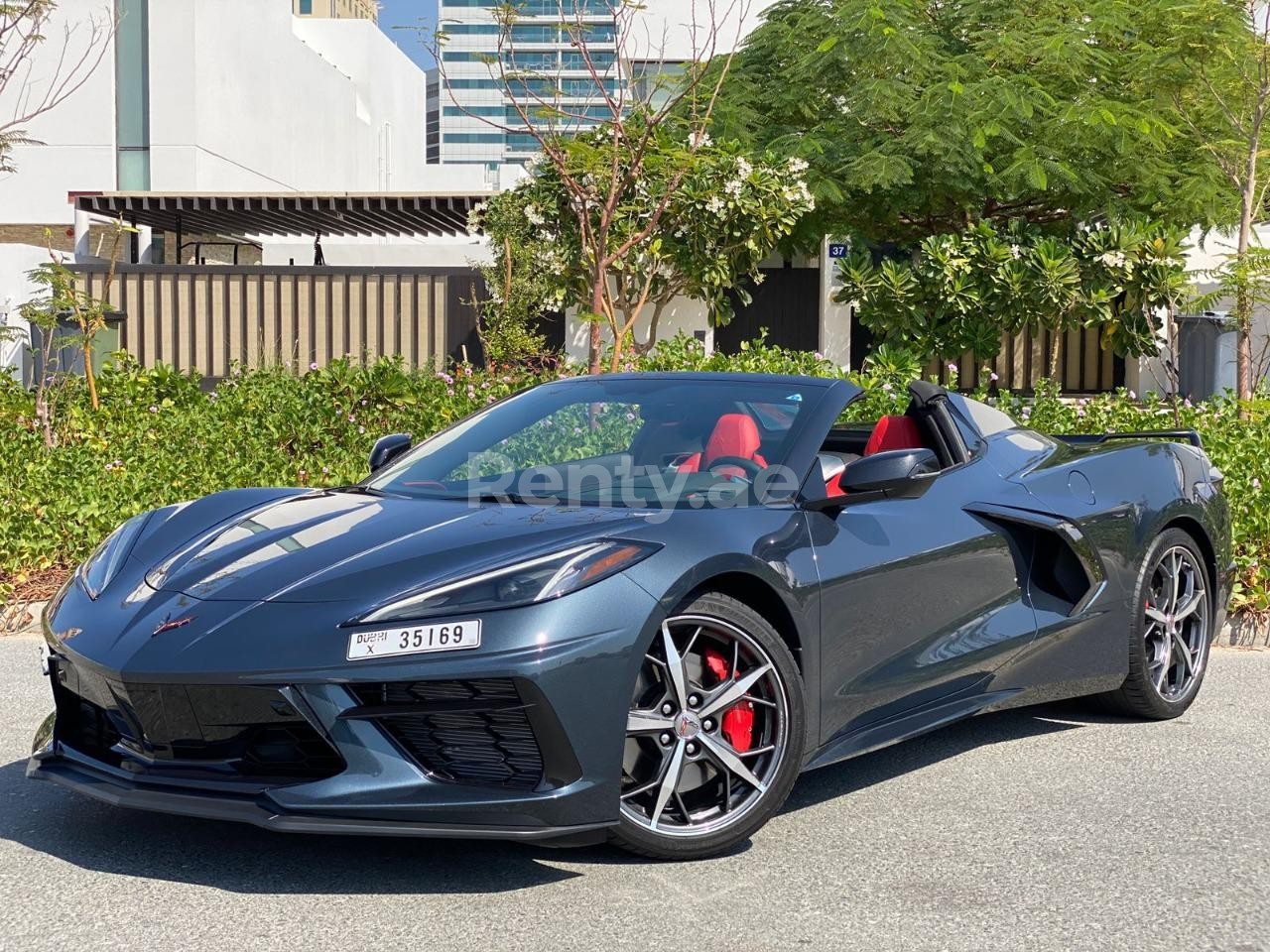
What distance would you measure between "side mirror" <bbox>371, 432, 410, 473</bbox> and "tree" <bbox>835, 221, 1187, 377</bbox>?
12433 millimetres

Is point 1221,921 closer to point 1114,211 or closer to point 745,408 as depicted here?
point 745,408

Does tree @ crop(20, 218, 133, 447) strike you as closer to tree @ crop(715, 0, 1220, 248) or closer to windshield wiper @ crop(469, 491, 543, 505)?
windshield wiper @ crop(469, 491, 543, 505)

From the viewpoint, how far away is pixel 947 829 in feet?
14.3

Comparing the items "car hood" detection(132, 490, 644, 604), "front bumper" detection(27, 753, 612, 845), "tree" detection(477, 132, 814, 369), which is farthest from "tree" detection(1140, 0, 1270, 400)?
"front bumper" detection(27, 753, 612, 845)

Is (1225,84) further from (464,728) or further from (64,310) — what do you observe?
(464,728)

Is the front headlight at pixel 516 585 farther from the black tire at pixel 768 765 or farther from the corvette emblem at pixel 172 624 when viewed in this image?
the corvette emblem at pixel 172 624

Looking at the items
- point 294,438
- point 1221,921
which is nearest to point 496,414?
point 1221,921

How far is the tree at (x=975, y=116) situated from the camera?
1708cm

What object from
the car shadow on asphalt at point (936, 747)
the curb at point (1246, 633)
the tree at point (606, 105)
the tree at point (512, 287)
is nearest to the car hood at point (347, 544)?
the car shadow on asphalt at point (936, 747)

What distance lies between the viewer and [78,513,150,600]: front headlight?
4332mm

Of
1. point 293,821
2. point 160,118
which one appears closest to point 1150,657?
point 293,821

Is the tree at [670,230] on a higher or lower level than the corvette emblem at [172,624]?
higher

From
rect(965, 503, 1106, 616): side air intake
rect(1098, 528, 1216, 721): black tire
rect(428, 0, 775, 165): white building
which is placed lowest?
rect(1098, 528, 1216, 721): black tire

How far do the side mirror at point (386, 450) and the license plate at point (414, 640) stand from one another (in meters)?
1.74
